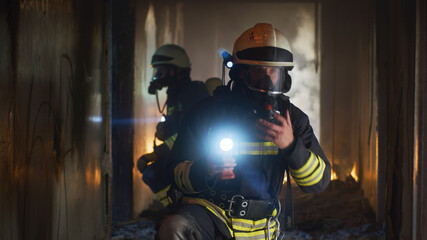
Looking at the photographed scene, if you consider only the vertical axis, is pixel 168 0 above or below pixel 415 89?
above

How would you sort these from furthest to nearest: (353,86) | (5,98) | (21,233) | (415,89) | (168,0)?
(353,86)
(168,0)
(415,89)
(21,233)
(5,98)

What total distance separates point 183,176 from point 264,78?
0.81 meters

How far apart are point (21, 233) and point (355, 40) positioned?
7556mm

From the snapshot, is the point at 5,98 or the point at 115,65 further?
the point at 115,65

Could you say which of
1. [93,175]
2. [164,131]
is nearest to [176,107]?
[164,131]

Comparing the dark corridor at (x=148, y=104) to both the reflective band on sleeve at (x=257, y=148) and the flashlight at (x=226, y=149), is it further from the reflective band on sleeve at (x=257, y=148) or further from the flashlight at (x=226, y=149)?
the reflective band on sleeve at (x=257, y=148)

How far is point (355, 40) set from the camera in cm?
888

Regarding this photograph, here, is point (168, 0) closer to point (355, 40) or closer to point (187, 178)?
point (355, 40)

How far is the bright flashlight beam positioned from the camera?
2816 millimetres

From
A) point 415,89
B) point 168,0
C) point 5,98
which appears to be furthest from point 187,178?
point 168,0

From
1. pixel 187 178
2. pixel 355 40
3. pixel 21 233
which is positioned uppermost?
pixel 355 40

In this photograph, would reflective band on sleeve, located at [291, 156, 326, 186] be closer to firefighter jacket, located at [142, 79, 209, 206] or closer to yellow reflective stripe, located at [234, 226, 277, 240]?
yellow reflective stripe, located at [234, 226, 277, 240]

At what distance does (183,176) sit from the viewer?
3.10m

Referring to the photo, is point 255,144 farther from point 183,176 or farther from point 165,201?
point 165,201
